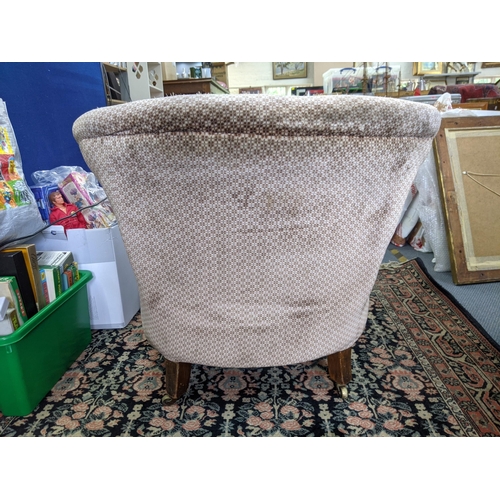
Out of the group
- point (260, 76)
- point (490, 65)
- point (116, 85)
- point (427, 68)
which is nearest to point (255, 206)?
point (116, 85)

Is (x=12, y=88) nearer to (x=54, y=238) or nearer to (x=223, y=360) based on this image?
(x=54, y=238)

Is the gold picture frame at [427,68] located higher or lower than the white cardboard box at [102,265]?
higher

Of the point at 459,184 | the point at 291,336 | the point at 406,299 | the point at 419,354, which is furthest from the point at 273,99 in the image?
the point at 459,184

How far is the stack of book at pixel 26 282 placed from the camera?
0.96 m

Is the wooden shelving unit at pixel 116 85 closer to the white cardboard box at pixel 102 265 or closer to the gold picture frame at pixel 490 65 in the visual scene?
the white cardboard box at pixel 102 265

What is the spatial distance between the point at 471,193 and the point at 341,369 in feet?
4.53

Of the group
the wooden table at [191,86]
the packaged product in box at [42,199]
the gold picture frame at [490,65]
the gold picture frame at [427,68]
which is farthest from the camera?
the gold picture frame at [490,65]

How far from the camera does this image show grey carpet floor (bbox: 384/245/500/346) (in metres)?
1.40

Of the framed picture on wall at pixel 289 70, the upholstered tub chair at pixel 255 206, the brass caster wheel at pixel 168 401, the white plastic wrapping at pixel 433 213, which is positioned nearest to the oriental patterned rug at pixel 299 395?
the brass caster wheel at pixel 168 401

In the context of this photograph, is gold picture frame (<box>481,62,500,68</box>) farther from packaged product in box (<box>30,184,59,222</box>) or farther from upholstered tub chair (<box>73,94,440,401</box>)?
packaged product in box (<box>30,184,59,222</box>)

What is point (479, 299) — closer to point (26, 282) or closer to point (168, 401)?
point (168, 401)

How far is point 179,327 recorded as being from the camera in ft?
2.73

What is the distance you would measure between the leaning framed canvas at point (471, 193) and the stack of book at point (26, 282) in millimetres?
1787
